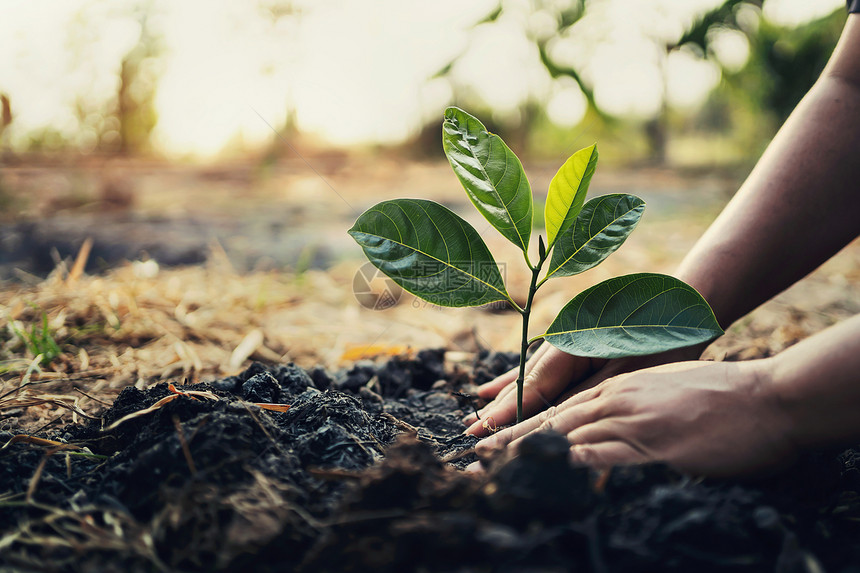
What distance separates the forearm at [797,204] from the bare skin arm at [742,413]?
339mm

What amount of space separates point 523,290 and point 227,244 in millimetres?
2287

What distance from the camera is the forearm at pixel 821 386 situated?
24.2 inches

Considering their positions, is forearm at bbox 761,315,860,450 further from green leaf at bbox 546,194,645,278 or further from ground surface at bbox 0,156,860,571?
green leaf at bbox 546,194,645,278

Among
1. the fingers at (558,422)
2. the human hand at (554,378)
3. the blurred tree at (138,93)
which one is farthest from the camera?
the blurred tree at (138,93)

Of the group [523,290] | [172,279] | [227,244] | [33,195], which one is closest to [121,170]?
[33,195]

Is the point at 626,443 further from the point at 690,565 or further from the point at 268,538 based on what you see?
the point at 268,538

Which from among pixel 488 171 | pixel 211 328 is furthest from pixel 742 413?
pixel 211 328

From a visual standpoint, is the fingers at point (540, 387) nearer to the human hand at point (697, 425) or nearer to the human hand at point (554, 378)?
the human hand at point (554, 378)

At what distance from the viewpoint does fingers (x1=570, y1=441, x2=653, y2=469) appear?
68cm

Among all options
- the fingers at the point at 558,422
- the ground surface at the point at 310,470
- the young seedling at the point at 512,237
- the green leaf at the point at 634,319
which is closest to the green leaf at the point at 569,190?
the young seedling at the point at 512,237

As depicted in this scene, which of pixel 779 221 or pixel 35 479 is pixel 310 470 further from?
pixel 779 221

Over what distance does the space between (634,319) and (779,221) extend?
0.47 metres

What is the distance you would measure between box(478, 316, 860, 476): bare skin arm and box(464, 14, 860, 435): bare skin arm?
0.85ft

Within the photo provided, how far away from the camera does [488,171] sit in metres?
0.78
